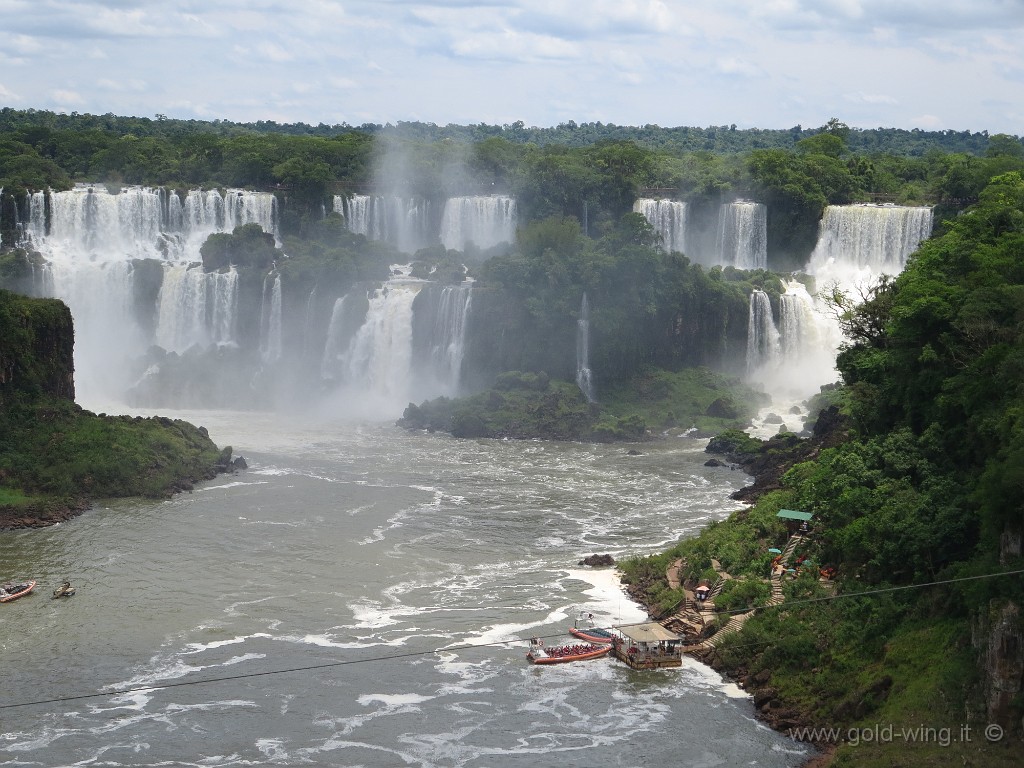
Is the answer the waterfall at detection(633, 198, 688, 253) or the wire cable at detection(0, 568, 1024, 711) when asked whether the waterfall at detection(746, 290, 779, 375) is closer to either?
the waterfall at detection(633, 198, 688, 253)

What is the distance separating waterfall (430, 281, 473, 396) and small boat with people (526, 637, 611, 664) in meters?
31.4

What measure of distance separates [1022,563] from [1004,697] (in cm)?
234

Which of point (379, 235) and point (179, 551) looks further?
point (379, 235)

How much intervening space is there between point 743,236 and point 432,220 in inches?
607

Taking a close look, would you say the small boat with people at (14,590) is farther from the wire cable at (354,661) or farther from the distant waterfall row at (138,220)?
the distant waterfall row at (138,220)

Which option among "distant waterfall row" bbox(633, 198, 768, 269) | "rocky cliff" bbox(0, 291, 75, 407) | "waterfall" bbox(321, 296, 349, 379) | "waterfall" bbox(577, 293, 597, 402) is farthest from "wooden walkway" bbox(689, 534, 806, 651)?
"distant waterfall row" bbox(633, 198, 768, 269)

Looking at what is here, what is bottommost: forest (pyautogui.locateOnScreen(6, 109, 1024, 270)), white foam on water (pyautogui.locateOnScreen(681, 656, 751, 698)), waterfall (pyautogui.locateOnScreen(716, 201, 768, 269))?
white foam on water (pyautogui.locateOnScreen(681, 656, 751, 698))

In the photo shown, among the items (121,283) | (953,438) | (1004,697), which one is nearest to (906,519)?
(953,438)

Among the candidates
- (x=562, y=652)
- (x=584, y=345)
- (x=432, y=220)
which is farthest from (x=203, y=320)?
(x=562, y=652)

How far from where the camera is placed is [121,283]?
66.7m

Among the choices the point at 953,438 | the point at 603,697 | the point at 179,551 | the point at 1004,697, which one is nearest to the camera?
the point at 1004,697

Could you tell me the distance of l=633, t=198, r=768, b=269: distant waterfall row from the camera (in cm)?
7106

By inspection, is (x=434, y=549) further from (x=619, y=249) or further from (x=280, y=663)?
(x=619, y=249)

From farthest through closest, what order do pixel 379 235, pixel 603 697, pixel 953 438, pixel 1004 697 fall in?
pixel 379 235
pixel 953 438
pixel 603 697
pixel 1004 697
